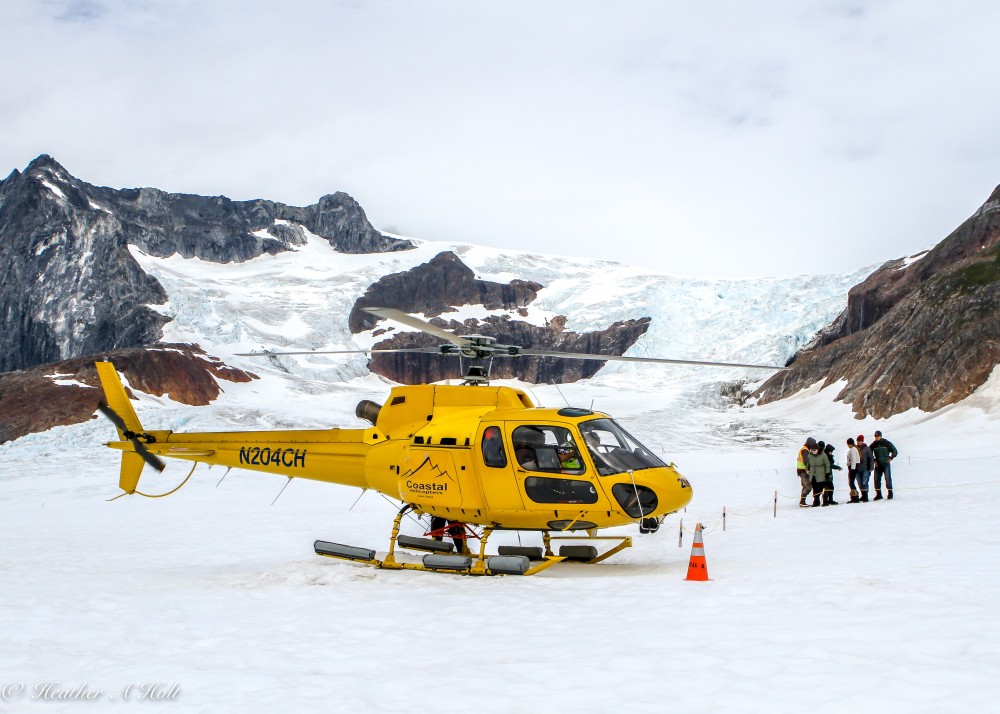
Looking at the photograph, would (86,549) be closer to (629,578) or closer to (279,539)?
(279,539)

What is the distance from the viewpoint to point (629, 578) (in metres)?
8.20

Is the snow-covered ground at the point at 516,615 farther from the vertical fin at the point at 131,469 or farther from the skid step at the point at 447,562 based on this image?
the vertical fin at the point at 131,469

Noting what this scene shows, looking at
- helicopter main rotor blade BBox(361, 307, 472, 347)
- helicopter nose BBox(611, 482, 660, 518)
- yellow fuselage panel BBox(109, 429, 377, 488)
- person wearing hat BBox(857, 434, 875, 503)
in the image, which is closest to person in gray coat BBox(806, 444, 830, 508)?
person wearing hat BBox(857, 434, 875, 503)

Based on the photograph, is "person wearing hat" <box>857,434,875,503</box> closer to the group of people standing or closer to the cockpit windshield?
the group of people standing

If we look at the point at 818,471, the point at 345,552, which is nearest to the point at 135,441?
the point at 345,552

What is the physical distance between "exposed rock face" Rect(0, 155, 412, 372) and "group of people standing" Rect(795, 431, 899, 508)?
69772 mm

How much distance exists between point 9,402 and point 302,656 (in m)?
49.3

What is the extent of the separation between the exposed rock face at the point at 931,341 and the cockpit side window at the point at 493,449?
2381cm

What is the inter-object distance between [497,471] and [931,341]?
122 ft

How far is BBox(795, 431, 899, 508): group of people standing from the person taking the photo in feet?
46.6

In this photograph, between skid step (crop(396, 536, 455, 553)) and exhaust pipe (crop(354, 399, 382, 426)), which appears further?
exhaust pipe (crop(354, 399, 382, 426))

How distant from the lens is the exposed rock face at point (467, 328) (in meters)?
82.0

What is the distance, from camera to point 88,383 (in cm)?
4800

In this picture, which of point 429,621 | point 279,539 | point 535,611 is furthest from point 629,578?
point 279,539
